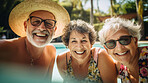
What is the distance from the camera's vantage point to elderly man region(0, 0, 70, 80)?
242 cm

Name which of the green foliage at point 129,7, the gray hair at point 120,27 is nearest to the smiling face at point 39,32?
the gray hair at point 120,27

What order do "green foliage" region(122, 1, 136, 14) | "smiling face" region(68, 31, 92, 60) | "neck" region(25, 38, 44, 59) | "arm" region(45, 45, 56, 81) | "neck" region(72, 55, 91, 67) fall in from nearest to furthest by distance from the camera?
1. "smiling face" region(68, 31, 92, 60)
2. "neck" region(72, 55, 91, 67)
3. "neck" region(25, 38, 44, 59)
4. "arm" region(45, 45, 56, 81)
5. "green foliage" region(122, 1, 136, 14)

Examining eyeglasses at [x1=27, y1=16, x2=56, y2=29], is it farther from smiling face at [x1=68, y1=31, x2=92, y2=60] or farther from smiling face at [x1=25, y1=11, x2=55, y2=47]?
smiling face at [x1=68, y1=31, x2=92, y2=60]

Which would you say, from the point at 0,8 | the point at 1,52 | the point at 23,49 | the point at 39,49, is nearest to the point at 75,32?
the point at 39,49

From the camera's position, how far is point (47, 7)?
8.82ft

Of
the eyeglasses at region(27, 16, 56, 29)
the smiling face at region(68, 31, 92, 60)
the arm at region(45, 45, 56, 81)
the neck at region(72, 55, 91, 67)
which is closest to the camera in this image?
the smiling face at region(68, 31, 92, 60)

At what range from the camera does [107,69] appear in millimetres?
2328

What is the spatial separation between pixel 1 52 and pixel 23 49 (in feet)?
1.53

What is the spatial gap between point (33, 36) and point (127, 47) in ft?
6.31

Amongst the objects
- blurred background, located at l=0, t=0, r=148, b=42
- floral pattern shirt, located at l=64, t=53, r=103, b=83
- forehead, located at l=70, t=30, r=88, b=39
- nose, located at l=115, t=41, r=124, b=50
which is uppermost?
blurred background, located at l=0, t=0, r=148, b=42

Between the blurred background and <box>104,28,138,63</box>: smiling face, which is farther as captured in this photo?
the blurred background

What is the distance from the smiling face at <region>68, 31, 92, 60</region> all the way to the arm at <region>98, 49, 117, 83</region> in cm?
37

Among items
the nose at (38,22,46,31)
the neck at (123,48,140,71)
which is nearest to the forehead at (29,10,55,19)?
the nose at (38,22,46,31)

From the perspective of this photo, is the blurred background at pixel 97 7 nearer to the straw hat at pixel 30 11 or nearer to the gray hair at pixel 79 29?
the straw hat at pixel 30 11
